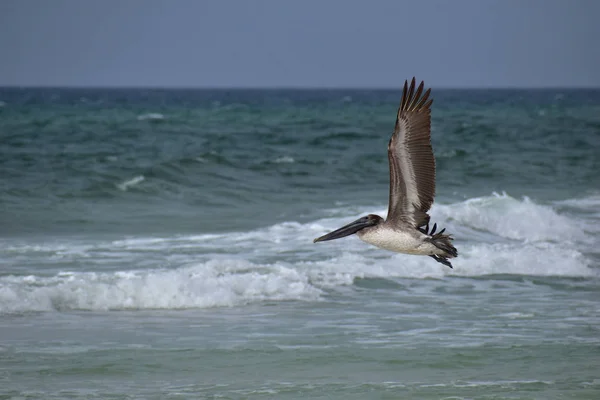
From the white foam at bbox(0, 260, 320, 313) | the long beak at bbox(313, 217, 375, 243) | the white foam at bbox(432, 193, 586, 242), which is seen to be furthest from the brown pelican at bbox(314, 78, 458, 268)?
the white foam at bbox(432, 193, 586, 242)

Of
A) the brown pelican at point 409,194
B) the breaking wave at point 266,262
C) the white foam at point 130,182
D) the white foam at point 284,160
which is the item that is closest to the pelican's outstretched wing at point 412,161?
the brown pelican at point 409,194

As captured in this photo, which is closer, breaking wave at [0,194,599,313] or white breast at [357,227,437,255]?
white breast at [357,227,437,255]

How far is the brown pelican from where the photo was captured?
7133 mm

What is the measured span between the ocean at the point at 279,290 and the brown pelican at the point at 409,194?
1.50 meters

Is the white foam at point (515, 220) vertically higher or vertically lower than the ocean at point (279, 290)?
higher

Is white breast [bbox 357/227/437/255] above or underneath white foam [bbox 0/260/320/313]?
above

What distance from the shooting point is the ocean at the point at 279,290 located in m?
8.73

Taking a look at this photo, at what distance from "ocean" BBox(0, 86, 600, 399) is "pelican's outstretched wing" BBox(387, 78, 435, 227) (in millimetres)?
1676

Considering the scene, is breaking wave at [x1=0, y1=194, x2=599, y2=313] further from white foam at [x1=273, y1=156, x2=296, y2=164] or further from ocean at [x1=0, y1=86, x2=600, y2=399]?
white foam at [x1=273, y1=156, x2=296, y2=164]

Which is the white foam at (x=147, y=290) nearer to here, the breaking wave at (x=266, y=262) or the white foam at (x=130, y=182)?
the breaking wave at (x=266, y=262)

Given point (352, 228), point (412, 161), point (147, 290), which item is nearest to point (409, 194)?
point (412, 161)

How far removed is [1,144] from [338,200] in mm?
15577

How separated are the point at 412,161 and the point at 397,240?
1.87 feet

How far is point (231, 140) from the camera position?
3684cm
